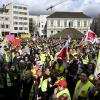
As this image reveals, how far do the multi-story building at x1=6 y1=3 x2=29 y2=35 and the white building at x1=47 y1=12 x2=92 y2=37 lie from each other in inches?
368

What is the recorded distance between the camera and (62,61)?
13.0 metres

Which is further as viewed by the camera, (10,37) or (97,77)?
(10,37)

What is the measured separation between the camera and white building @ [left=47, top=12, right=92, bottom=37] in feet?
485

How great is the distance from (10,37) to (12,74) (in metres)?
19.9

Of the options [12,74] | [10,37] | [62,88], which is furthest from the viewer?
[10,37]

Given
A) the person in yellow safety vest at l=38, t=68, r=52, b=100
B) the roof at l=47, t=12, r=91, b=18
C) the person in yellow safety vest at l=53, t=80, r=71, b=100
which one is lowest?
the roof at l=47, t=12, r=91, b=18

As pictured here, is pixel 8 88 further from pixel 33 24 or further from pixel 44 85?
pixel 33 24

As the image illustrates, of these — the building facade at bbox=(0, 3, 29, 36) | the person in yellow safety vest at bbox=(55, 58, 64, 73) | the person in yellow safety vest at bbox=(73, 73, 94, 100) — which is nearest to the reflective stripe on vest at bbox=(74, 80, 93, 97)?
the person in yellow safety vest at bbox=(73, 73, 94, 100)

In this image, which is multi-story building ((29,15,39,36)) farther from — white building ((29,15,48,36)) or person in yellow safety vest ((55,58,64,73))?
person in yellow safety vest ((55,58,64,73))

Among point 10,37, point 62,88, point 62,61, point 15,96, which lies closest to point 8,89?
point 15,96

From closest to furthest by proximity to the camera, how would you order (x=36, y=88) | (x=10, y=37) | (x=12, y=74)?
(x=36, y=88), (x=12, y=74), (x=10, y=37)

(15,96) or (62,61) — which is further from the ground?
(62,61)

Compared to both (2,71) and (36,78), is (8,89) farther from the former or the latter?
(36,78)

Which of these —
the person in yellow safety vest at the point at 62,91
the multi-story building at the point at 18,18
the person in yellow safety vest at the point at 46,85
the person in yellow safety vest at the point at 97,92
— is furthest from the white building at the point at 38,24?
the person in yellow safety vest at the point at 97,92
